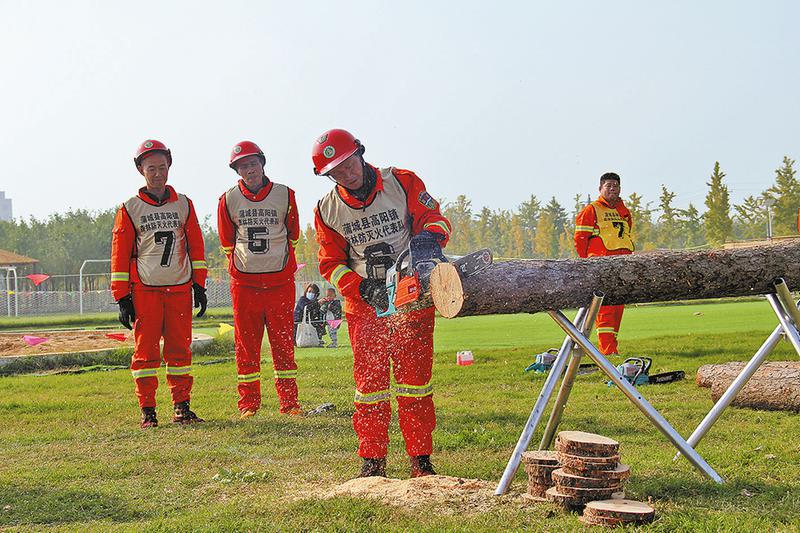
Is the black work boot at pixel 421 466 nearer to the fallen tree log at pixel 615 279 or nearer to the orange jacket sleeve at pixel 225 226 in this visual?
the fallen tree log at pixel 615 279

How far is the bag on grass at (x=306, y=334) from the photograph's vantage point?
53.6 feet

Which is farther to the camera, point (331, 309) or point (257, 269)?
point (331, 309)

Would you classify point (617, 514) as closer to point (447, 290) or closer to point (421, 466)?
point (447, 290)

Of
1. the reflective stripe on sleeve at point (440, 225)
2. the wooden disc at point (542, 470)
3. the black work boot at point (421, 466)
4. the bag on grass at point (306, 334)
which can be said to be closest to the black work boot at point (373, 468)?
Result: the black work boot at point (421, 466)

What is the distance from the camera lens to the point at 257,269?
25.7 ft

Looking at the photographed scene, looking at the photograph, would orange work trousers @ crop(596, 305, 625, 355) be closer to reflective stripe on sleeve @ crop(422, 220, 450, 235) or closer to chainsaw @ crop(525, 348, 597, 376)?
chainsaw @ crop(525, 348, 597, 376)

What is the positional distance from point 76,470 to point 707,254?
435 centimetres

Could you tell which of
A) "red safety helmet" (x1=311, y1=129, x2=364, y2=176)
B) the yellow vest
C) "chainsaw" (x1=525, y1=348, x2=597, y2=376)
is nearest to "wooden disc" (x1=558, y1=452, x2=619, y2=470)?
"red safety helmet" (x1=311, y1=129, x2=364, y2=176)

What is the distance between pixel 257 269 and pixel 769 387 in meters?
4.57

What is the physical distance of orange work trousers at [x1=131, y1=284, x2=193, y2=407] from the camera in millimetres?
7551

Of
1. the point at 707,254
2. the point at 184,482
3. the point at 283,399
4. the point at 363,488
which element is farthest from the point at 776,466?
the point at 283,399

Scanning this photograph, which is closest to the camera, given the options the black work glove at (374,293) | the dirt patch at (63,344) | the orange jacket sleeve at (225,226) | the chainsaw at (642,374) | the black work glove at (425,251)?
the black work glove at (425,251)

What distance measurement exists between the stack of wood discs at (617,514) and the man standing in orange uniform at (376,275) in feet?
4.68

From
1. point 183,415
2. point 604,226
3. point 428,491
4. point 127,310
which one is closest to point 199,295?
point 127,310
